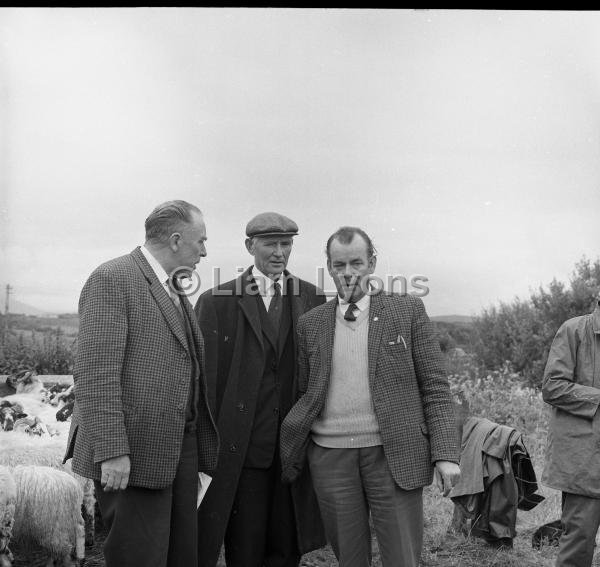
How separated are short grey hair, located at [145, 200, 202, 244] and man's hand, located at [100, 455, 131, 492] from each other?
3.02 feet

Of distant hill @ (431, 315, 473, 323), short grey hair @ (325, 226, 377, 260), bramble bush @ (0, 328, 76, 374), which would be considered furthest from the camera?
distant hill @ (431, 315, 473, 323)

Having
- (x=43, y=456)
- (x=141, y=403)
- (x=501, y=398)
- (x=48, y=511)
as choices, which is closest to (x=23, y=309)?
(x=43, y=456)

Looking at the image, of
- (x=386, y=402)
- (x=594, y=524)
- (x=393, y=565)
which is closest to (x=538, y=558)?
(x=594, y=524)

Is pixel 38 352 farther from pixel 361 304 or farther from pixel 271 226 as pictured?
pixel 361 304

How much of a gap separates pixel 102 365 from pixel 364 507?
4.44 ft

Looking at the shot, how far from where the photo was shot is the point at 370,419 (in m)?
3.03

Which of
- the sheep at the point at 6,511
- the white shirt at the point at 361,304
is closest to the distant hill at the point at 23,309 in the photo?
the sheep at the point at 6,511

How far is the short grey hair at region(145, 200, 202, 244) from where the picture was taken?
2.89 m

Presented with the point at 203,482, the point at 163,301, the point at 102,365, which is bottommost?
the point at 203,482

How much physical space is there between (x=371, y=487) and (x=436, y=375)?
22.5 inches

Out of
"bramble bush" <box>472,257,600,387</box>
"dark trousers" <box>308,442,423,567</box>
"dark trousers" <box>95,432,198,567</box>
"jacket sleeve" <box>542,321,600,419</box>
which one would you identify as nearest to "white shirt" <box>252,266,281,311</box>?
"dark trousers" <box>308,442,423,567</box>

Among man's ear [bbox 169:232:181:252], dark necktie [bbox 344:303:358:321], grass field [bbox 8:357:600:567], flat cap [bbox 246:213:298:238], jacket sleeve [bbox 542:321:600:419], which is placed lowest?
grass field [bbox 8:357:600:567]

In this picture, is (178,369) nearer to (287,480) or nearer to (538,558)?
(287,480)

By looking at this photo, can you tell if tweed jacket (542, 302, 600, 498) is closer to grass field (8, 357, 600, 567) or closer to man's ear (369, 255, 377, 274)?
grass field (8, 357, 600, 567)
